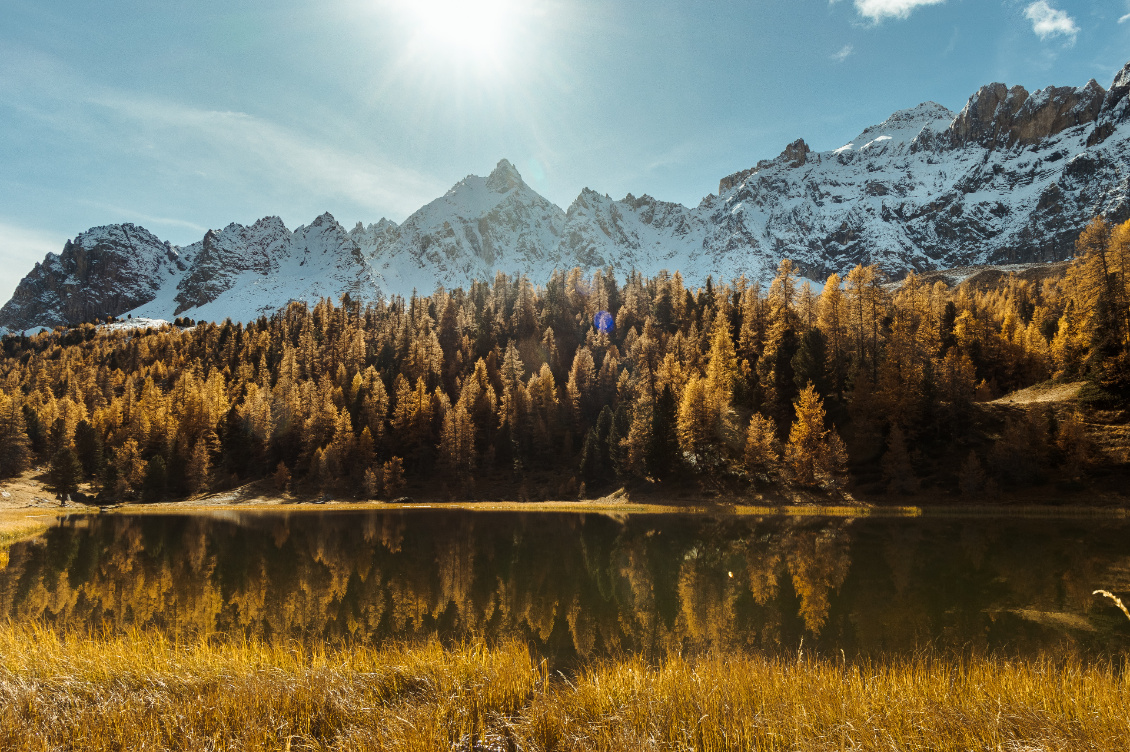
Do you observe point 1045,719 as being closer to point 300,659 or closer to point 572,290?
point 300,659

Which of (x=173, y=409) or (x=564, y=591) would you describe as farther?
(x=173, y=409)

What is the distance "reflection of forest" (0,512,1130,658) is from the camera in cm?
1714

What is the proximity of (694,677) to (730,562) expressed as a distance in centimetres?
2073

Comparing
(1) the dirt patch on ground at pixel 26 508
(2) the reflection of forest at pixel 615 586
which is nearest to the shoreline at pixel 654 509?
(1) the dirt patch on ground at pixel 26 508

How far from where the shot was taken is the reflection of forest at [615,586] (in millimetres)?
17141

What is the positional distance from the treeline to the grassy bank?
57075 millimetres

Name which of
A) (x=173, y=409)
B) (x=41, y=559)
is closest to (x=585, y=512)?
(x=41, y=559)

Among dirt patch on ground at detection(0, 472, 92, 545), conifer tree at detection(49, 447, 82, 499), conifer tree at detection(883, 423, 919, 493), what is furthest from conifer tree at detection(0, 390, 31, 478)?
conifer tree at detection(883, 423, 919, 493)

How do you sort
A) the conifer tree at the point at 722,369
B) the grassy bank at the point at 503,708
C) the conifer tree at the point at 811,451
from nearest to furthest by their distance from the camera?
the grassy bank at the point at 503,708, the conifer tree at the point at 811,451, the conifer tree at the point at 722,369

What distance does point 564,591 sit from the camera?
22953 millimetres

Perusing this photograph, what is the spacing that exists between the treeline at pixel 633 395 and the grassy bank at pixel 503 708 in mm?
57075

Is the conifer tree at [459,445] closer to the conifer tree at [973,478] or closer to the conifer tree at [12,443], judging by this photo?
the conifer tree at [973,478]

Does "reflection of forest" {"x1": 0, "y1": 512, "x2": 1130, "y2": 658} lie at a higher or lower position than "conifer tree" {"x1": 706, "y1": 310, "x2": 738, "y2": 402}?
lower

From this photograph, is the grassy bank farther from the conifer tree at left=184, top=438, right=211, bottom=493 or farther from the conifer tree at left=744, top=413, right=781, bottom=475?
the conifer tree at left=184, top=438, right=211, bottom=493
